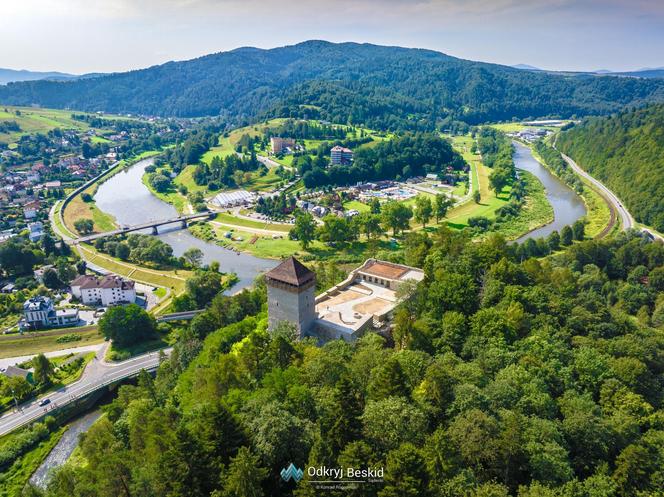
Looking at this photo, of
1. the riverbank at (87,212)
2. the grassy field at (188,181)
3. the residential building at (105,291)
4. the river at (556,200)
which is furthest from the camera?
the grassy field at (188,181)

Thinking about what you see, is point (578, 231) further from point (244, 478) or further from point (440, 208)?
point (244, 478)

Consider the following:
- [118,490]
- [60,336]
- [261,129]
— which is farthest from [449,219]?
[261,129]

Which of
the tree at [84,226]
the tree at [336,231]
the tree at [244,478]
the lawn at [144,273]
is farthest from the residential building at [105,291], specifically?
the tree at [244,478]

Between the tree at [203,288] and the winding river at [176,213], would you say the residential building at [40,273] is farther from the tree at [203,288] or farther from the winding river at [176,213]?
the tree at [203,288]

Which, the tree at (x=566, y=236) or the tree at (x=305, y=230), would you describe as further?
the tree at (x=305, y=230)

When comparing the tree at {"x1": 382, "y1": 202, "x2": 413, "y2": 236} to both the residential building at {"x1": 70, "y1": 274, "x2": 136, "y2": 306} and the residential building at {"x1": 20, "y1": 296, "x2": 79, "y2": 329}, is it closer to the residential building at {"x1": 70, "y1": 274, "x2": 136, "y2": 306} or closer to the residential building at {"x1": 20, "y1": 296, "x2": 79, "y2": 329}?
the residential building at {"x1": 70, "y1": 274, "x2": 136, "y2": 306}

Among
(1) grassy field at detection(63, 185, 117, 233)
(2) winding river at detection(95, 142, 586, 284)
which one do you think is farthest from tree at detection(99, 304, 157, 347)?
(1) grassy field at detection(63, 185, 117, 233)
